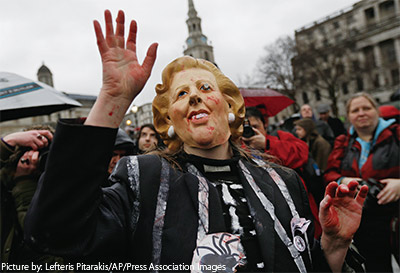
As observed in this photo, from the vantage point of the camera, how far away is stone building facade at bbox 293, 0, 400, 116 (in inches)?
1358

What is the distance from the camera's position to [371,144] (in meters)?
3.12

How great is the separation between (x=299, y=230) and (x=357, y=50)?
4542 cm

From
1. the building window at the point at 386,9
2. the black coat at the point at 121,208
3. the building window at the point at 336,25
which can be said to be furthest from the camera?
the building window at the point at 386,9

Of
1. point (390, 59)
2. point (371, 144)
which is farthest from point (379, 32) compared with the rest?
point (371, 144)

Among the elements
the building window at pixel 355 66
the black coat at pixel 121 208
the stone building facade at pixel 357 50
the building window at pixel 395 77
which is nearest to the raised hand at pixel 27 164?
the black coat at pixel 121 208

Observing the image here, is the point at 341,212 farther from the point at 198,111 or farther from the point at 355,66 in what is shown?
the point at 355,66

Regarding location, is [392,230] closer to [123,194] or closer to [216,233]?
[216,233]

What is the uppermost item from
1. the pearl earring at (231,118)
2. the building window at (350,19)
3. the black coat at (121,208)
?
the building window at (350,19)

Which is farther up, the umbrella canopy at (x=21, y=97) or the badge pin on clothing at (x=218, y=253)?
the umbrella canopy at (x=21, y=97)

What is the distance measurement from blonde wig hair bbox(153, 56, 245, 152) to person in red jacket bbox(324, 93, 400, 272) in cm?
155

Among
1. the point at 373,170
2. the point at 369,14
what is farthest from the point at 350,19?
the point at 373,170

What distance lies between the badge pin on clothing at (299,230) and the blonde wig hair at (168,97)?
62cm

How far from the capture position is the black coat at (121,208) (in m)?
1.03

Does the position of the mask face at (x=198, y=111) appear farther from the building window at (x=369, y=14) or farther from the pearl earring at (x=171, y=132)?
the building window at (x=369, y=14)
